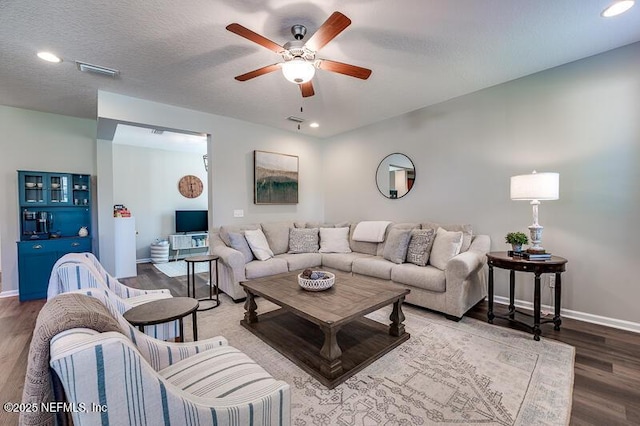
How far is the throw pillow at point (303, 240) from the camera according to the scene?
4545 millimetres

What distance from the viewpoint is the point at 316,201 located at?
19.0 ft

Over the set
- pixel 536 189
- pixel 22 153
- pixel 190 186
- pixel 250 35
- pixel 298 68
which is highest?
pixel 250 35

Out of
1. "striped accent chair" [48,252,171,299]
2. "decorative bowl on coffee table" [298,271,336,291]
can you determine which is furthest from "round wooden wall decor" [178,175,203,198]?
"decorative bowl on coffee table" [298,271,336,291]

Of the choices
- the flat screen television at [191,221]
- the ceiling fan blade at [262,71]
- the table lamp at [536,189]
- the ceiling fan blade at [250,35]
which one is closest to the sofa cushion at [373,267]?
the table lamp at [536,189]

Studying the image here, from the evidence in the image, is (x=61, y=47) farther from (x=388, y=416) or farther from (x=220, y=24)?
(x=388, y=416)

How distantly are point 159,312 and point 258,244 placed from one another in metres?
2.16

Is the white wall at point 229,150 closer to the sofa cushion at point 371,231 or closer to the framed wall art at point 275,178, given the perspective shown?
the framed wall art at point 275,178

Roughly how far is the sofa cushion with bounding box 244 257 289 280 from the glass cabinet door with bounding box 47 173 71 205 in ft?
10.5

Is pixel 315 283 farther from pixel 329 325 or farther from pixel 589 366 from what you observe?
pixel 589 366

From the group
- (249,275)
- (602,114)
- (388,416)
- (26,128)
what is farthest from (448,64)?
(26,128)

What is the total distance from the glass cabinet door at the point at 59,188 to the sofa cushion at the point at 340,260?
13.6ft

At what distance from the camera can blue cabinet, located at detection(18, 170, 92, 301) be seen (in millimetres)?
3875

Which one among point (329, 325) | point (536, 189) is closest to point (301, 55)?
point (329, 325)

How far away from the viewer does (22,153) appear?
13.5 feet
